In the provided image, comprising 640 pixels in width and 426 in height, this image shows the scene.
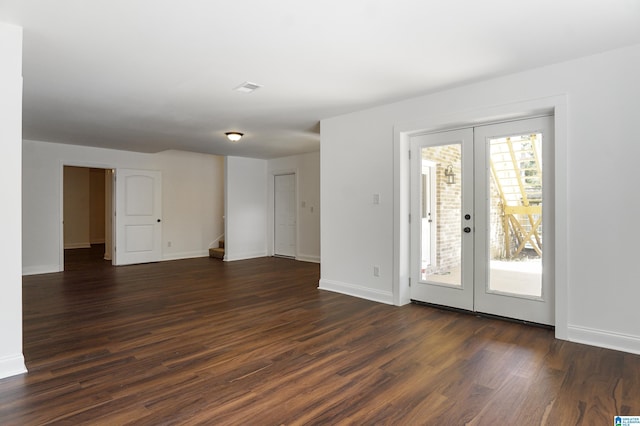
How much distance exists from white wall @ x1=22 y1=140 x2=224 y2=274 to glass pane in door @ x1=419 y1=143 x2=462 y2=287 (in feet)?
21.0

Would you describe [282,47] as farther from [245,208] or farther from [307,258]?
[245,208]

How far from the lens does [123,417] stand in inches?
79.2

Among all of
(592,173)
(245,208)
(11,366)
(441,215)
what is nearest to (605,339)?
(592,173)

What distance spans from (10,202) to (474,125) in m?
4.14

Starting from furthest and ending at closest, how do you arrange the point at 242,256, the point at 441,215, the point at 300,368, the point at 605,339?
the point at 242,256
the point at 441,215
the point at 605,339
the point at 300,368

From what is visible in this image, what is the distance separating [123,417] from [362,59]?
305 centimetres

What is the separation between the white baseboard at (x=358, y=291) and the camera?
4.49m

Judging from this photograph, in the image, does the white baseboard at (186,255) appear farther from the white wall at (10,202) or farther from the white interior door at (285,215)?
the white wall at (10,202)

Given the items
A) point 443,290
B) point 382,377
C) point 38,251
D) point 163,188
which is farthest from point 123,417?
point 163,188

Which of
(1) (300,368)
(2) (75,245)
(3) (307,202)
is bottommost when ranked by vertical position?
(1) (300,368)

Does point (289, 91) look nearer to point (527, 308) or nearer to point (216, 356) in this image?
point (216, 356)

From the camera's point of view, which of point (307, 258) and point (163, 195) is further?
point (163, 195)

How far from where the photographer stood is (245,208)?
8.83 meters

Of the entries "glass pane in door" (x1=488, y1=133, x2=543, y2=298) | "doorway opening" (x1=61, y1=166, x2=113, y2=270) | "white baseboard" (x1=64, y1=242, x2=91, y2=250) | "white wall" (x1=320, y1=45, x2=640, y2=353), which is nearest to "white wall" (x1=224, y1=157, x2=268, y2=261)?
"doorway opening" (x1=61, y1=166, x2=113, y2=270)
